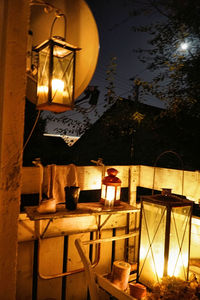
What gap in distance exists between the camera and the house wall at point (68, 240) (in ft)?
9.24

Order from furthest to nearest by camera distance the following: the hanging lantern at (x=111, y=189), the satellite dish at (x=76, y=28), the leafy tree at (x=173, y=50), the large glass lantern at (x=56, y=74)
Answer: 1. the leafy tree at (x=173, y=50)
2. the hanging lantern at (x=111, y=189)
3. the satellite dish at (x=76, y=28)
4. the large glass lantern at (x=56, y=74)

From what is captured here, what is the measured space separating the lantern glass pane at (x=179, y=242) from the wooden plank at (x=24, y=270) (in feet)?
5.06

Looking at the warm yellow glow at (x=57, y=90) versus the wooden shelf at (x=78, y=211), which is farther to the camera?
the wooden shelf at (x=78, y=211)

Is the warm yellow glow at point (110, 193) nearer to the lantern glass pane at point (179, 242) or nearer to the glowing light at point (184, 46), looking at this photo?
the lantern glass pane at point (179, 242)

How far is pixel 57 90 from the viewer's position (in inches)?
87.0

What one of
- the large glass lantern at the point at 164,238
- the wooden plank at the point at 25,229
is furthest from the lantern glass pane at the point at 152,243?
the wooden plank at the point at 25,229

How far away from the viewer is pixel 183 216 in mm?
2479

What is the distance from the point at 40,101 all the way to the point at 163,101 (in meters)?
4.52

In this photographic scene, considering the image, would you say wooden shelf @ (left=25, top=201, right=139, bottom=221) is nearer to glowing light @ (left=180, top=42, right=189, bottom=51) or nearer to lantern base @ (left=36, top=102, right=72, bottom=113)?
lantern base @ (left=36, top=102, right=72, bottom=113)

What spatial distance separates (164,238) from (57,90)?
5.55 ft

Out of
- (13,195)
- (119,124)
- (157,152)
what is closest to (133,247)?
(13,195)

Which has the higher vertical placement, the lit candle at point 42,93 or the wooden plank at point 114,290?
the lit candle at point 42,93

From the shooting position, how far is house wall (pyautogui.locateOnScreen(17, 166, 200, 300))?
9.24 feet

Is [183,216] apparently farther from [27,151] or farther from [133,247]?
[27,151]
